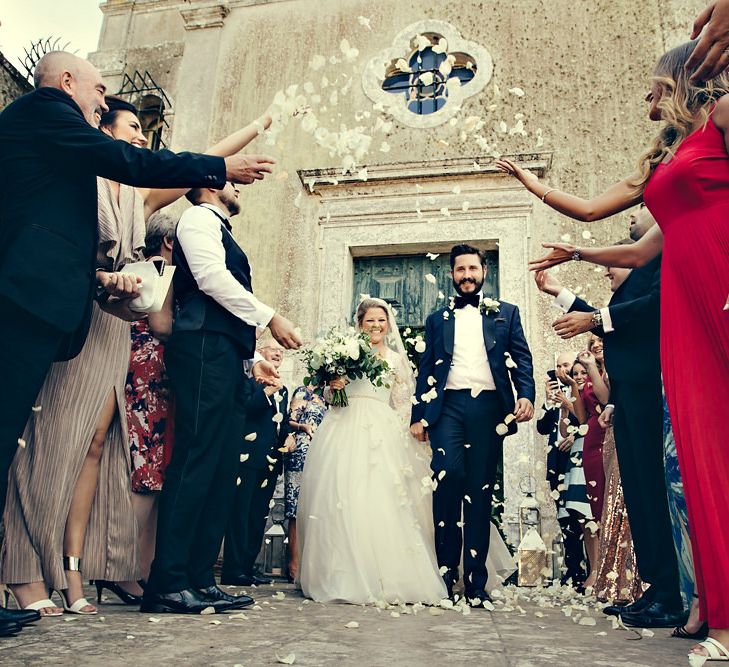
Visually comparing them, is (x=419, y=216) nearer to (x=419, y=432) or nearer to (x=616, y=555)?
(x=419, y=432)

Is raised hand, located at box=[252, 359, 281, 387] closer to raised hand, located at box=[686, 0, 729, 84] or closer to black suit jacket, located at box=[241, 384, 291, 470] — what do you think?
black suit jacket, located at box=[241, 384, 291, 470]

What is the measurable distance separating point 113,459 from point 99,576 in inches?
22.8

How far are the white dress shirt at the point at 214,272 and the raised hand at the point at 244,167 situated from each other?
561 millimetres

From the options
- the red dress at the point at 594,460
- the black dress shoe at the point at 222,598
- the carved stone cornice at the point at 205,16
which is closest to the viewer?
the black dress shoe at the point at 222,598

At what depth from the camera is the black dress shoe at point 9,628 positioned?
89.4 inches

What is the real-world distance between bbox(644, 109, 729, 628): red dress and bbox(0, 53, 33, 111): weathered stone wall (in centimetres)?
801

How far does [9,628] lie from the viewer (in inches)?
89.8

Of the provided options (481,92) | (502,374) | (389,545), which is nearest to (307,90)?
(481,92)

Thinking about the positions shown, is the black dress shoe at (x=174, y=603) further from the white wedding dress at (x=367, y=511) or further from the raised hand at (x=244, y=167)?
the raised hand at (x=244, y=167)

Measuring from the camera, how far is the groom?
15.0 feet

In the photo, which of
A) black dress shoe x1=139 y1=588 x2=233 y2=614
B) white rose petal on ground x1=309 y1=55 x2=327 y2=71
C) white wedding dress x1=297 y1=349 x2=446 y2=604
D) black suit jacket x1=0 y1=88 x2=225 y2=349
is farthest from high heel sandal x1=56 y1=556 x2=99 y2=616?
white rose petal on ground x1=309 y1=55 x2=327 y2=71

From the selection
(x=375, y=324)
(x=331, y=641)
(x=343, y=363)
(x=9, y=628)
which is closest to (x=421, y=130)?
(x=375, y=324)

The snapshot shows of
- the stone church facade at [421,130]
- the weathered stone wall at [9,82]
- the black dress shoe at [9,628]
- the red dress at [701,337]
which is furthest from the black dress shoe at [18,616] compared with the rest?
the weathered stone wall at [9,82]

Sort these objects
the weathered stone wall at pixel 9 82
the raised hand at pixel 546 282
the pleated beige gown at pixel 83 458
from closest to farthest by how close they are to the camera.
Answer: the pleated beige gown at pixel 83 458
the raised hand at pixel 546 282
the weathered stone wall at pixel 9 82
